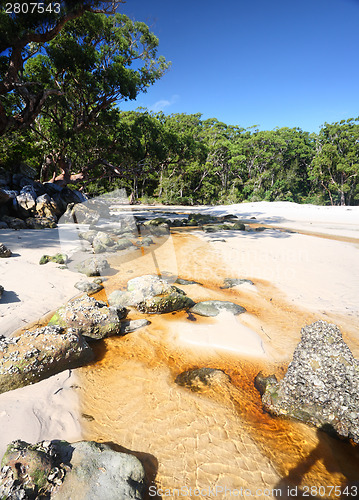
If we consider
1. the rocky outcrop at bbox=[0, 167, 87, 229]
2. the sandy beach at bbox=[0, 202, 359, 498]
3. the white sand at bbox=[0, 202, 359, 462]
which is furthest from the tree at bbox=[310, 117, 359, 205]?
the rocky outcrop at bbox=[0, 167, 87, 229]

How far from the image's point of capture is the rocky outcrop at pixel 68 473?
1.72 m

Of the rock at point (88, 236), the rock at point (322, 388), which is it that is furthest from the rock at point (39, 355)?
the rock at point (88, 236)

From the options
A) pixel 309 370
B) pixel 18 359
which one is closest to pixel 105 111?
pixel 18 359

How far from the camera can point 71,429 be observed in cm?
260

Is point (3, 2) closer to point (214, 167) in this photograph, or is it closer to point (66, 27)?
point (66, 27)

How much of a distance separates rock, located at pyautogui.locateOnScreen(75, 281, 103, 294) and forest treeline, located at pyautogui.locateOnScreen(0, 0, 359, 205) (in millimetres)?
10984

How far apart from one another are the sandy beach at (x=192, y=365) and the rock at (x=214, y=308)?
0.21m

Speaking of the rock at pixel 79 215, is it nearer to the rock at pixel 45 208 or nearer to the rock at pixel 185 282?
the rock at pixel 45 208

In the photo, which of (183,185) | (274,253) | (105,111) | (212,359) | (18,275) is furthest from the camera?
(183,185)

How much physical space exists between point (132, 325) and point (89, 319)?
836 mm

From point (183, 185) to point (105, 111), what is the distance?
1867 centimetres

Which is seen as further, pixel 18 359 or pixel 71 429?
pixel 18 359

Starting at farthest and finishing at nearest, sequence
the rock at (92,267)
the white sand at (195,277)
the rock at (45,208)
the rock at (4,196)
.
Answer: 1. the rock at (45,208)
2. the rock at (4,196)
3. the rock at (92,267)
4. the white sand at (195,277)

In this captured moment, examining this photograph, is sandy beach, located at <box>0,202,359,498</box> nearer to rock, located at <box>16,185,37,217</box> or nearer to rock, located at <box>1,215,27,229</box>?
rock, located at <box>1,215,27,229</box>
